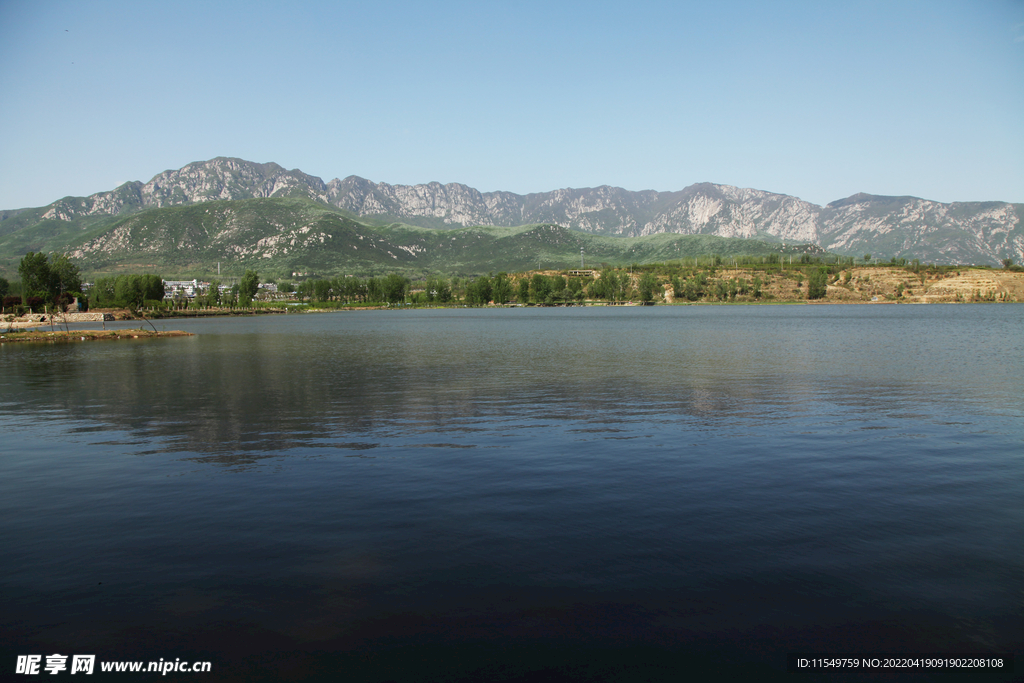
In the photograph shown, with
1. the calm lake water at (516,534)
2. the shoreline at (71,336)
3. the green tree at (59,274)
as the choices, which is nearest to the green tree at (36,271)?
the green tree at (59,274)

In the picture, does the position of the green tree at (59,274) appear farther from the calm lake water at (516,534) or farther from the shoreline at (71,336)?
the calm lake water at (516,534)

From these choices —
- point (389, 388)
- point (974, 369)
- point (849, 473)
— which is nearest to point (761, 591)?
point (849, 473)

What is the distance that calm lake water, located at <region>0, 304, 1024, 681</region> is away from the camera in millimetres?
10711

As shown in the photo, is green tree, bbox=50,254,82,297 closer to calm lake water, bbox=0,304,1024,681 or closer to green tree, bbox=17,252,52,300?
green tree, bbox=17,252,52,300

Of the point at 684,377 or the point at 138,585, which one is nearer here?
the point at 138,585

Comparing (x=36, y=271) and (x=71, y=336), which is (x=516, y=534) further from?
(x=36, y=271)

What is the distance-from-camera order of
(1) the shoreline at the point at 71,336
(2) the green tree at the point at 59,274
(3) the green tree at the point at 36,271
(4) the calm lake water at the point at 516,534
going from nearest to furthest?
1. (4) the calm lake water at the point at 516,534
2. (1) the shoreline at the point at 71,336
3. (3) the green tree at the point at 36,271
4. (2) the green tree at the point at 59,274

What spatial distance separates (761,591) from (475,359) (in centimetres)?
5122

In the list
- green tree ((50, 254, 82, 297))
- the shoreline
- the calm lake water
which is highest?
green tree ((50, 254, 82, 297))

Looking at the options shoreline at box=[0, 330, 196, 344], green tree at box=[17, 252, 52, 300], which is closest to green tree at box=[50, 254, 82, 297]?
green tree at box=[17, 252, 52, 300]

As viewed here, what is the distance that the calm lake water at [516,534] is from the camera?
1071 cm

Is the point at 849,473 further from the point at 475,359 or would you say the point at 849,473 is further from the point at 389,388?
the point at 475,359

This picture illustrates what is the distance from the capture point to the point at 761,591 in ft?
40.2

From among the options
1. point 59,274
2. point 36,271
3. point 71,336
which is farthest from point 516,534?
point 59,274
